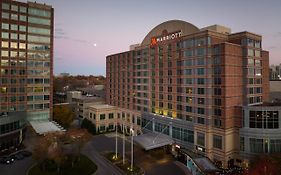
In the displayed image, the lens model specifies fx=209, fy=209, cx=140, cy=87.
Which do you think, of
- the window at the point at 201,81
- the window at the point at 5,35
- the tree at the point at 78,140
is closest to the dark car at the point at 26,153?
the tree at the point at 78,140

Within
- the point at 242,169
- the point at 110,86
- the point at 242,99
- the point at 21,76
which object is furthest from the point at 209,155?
the point at 21,76

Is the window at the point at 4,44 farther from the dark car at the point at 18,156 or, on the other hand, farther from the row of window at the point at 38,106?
the dark car at the point at 18,156

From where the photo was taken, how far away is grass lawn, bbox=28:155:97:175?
46719mm

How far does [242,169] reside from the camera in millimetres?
50938

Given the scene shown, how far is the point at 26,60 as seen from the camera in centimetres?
7756

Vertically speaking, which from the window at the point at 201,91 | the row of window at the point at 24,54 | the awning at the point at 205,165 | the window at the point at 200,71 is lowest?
the awning at the point at 205,165

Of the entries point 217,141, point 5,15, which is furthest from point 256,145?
point 5,15

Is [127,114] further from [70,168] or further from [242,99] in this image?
[242,99]

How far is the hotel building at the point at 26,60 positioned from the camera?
72938 millimetres

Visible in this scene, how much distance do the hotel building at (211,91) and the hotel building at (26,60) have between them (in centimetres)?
4135

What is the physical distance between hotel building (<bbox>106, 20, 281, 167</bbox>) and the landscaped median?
669 inches

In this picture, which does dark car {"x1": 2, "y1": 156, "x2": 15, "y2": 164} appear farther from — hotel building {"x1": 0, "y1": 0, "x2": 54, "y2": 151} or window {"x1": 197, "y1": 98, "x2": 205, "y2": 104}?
window {"x1": 197, "y1": 98, "x2": 205, "y2": 104}

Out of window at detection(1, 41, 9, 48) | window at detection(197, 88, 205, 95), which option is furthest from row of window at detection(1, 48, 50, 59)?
window at detection(197, 88, 205, 95)

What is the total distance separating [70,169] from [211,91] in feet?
129
